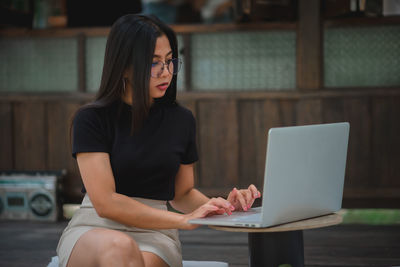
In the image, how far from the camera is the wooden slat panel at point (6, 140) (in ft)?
17.1

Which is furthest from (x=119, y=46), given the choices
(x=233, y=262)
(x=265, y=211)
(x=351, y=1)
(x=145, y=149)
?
(x=351, y=1)

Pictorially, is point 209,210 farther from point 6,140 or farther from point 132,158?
point 6,140

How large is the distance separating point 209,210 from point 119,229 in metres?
0.41

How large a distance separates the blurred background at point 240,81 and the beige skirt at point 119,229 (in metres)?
2.91

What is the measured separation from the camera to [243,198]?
1.97m

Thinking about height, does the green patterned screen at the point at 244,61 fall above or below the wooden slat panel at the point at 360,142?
above

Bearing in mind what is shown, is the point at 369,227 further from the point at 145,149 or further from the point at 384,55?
the point at 145,149

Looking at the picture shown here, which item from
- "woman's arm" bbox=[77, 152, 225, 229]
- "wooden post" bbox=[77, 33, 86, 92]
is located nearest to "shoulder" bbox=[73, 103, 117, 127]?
"woman's arm" bbox=[77, 152, 225, 229]

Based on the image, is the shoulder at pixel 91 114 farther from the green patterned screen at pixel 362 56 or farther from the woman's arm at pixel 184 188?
the green patterned screen at pixel 362 56

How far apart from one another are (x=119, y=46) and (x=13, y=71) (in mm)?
3561

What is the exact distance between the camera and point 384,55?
4.81 meters

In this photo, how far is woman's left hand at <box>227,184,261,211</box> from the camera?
1.96 m

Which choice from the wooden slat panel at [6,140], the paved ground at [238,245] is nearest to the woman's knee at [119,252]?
the paved ground at [238,245]

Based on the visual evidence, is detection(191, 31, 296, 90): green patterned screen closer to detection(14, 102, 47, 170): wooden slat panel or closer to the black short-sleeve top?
detection(14, 102, 47, 170): wooden slat panel
